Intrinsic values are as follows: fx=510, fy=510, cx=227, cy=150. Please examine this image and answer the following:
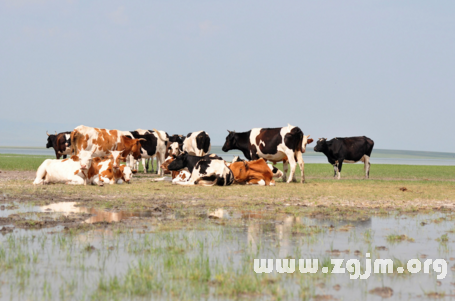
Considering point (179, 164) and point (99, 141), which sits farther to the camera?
point (99, 141)

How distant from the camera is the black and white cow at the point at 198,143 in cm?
2525

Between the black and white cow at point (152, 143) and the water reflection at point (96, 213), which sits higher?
the black and white cow at point (152, 143)

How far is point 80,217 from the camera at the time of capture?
893 cm

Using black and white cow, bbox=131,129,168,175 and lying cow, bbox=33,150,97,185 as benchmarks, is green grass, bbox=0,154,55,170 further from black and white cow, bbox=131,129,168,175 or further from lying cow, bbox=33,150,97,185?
lying cow, bbox=33,150,97,185

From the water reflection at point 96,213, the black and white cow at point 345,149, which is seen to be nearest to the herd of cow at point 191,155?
the black and white cow at point 345,149

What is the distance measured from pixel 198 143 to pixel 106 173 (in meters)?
8.60

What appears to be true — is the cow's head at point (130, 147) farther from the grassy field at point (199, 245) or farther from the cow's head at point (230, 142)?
the grassy field at point (199, 245)

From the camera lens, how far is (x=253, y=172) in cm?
1809

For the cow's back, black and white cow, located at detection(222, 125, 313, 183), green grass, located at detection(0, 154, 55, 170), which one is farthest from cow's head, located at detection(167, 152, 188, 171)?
green grass, located at detection(0, 154, 55, 170)

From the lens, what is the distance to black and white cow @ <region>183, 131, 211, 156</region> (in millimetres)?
25250

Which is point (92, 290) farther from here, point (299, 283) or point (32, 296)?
point (299, 283)

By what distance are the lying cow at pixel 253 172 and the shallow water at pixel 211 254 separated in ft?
27.8

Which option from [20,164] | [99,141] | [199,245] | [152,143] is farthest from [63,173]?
[20,164]

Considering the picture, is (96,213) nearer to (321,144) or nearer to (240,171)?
(240,171)
